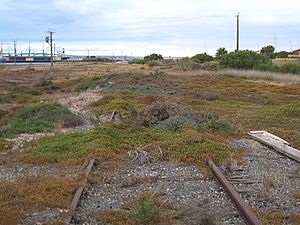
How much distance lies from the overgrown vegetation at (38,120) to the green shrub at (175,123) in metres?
3.46

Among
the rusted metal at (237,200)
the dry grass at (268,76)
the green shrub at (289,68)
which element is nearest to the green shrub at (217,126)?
the rusted metal at (237,200)

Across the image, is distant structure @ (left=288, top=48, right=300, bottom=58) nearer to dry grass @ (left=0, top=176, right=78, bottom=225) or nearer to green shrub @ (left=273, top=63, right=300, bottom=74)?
green shrub @ (left=273, top=63, right=300, bottom=74)

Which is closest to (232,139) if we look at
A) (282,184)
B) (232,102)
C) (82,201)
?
(282,184)

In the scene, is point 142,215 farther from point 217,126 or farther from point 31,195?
point 217,126

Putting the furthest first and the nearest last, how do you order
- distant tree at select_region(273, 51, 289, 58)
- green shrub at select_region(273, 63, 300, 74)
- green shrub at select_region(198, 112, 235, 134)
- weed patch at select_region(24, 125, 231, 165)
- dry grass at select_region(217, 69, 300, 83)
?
distant tree at select_region(273, 51, 289, 58) < green shrub at select_region(273, 63, 300, 74) < dry grass at select_region(217, 69, 300, 83) < green shrub at select_region(198, 112, 235, 134) < weed patch at select_region(24, 125, 231, 165)

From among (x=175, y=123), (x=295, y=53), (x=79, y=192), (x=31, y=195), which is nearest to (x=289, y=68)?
(x=175, y=123)

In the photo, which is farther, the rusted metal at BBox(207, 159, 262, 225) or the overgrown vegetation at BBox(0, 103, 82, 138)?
the overgrown vegetation at BBox(0, 103, 82, 138)

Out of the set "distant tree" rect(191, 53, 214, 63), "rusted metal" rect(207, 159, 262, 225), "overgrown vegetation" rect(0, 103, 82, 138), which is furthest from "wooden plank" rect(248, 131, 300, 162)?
"distant tree" rect(191, 53, 214, 63)

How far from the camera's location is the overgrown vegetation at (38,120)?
50.5 ft

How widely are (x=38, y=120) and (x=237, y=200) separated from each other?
36.5 feet

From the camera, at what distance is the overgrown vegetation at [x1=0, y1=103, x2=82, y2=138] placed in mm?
15395

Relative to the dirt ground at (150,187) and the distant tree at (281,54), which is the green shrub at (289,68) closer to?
the dirt ground at (150,187)

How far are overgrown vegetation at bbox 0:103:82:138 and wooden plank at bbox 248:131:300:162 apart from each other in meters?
6.70

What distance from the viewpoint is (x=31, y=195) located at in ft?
25.4
